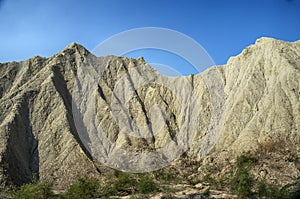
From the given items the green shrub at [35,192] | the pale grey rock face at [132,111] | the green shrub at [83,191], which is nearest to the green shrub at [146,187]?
the green shrub at [83,191]

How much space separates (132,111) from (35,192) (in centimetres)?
3198

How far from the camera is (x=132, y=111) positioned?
59.7 metres

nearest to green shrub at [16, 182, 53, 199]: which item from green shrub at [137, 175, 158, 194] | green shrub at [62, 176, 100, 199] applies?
green shrub at [62, 176, 100, 199]

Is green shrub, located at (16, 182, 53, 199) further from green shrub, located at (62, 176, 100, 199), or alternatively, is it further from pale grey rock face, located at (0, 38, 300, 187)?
pale grey rock face, located at (0, 38, 300, 187)

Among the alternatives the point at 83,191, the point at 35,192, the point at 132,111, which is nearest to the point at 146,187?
the point at 83,191

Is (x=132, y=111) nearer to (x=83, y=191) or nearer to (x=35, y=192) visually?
(x=83, y=191)

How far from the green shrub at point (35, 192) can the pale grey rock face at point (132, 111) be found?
32.8 feet

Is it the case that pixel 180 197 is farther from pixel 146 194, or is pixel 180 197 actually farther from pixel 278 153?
pixel 278 153

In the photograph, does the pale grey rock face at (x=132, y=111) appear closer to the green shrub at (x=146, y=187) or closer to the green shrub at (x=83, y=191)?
the green shrub at (x=83, y=191)

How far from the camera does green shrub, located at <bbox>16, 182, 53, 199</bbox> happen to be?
2745cm

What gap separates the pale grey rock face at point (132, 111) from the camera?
4428cm

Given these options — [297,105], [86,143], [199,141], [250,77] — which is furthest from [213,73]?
[86,143]

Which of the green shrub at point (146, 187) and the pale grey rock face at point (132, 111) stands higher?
the pale grey rock face at point (132, 111)

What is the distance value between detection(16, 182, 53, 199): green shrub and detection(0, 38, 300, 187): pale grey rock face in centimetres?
1001
